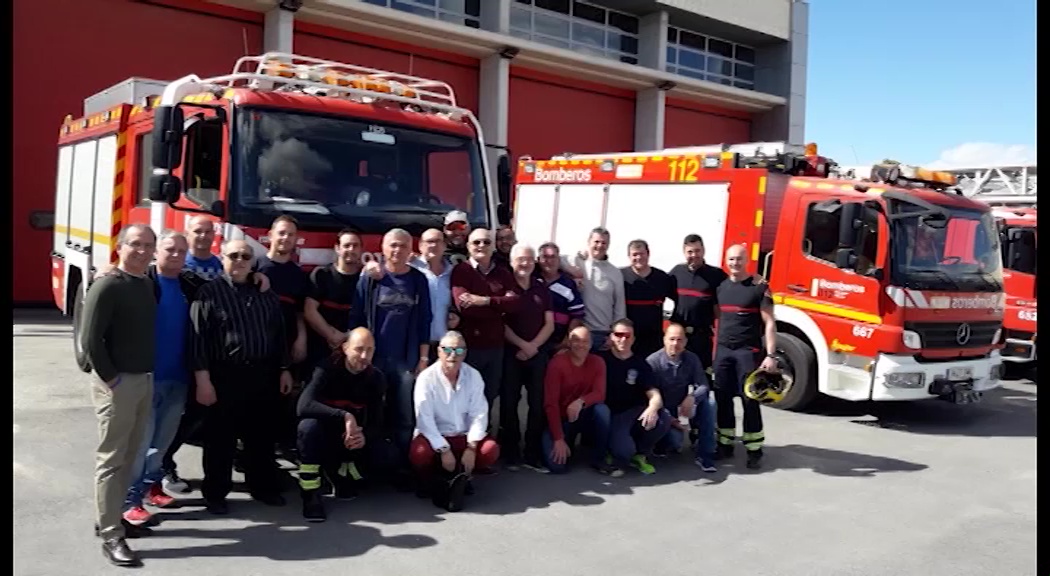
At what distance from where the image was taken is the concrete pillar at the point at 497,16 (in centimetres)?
1858

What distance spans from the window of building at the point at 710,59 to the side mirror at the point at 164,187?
60.9ft

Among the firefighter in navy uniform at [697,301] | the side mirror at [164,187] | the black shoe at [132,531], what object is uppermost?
the side mirror at [164,187]

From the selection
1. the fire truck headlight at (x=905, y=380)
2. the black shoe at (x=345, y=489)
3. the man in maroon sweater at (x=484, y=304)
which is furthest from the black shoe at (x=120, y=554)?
the fire truck headlight at (x=905, y=380)

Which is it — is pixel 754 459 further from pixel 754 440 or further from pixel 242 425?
pixel 242 425

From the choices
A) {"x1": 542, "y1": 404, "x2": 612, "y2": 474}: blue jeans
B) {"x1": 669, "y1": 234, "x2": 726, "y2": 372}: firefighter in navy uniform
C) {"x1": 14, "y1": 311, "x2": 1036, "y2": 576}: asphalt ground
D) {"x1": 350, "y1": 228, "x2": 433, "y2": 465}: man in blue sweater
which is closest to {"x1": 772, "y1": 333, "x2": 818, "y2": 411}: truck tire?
{"x1": 14, "y1": 311, "x2": 1036, "y2": 576}: asphalt ground

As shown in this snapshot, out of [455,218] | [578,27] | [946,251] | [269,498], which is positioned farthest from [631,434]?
[578,27]

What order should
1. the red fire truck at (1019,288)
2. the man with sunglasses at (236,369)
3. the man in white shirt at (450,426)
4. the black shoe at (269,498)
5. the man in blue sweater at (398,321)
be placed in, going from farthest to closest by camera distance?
the red fire truck at (1019,288)
the man in blue sweater at (398,321)
the man in white shirt at (450,426)
the black shoe at (269,498)
the man with sunglasses at (236,369)

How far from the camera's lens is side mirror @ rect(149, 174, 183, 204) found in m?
6.00

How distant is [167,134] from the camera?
6000 mm

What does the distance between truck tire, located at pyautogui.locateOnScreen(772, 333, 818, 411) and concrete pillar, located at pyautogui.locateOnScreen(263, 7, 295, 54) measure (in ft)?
35.9

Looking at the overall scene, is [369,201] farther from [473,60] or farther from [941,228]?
[473,60]

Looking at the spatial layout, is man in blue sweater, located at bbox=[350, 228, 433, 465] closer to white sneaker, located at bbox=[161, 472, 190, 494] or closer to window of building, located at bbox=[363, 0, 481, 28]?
white sneaker, located at bbox=[161, 472, 190, 494]

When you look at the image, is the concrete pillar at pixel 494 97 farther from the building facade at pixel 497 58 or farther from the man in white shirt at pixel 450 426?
the man in white shirt at pixel 450 426

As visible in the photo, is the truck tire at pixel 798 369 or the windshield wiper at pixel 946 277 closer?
the windshield wiper at pixel 946 277
